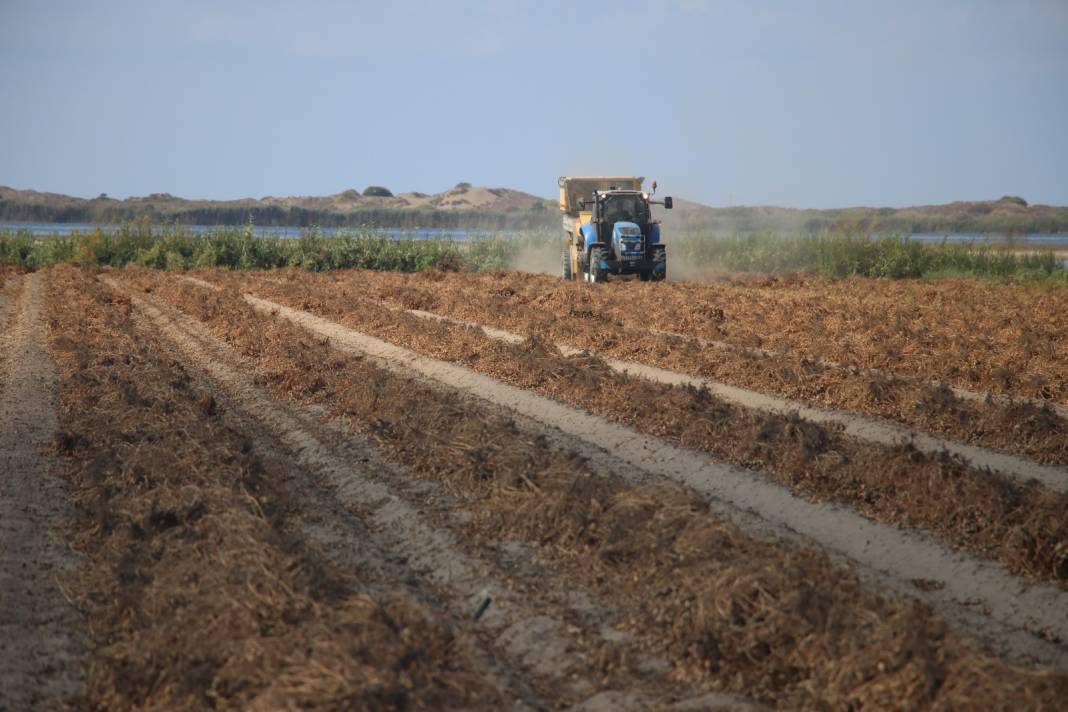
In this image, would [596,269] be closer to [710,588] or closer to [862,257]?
[862,257]

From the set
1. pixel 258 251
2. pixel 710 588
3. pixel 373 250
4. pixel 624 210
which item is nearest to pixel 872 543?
pixel 710 588

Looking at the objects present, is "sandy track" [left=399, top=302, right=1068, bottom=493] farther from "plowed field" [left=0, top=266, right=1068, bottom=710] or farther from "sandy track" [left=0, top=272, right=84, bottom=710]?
"sandy track" [left=0, top=272, right=84, bottom=710]

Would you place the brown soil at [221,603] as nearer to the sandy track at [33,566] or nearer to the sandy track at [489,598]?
the sandy track at [33,566]

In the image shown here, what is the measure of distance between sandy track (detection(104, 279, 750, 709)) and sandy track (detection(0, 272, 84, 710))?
1808mm

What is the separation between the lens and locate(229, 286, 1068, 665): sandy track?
5645mm

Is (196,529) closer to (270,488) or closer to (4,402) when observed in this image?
(270,488)

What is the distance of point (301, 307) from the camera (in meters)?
22.0

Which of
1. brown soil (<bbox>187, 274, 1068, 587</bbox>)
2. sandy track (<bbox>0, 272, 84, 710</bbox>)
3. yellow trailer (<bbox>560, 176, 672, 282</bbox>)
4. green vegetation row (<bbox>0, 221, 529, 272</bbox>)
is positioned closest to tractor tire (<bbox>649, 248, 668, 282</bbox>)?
yellow trailer (<bbox>560, 176, 672, 282</bbox>)

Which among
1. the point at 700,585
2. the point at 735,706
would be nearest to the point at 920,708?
the point at 735,706

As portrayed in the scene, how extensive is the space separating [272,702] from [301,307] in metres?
18.3

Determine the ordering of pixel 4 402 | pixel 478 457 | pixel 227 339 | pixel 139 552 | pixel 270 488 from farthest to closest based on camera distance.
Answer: pixel 227 339 → pixel 4 402 → pixel 478 457 → pixel 270 488 → pixel 139 552

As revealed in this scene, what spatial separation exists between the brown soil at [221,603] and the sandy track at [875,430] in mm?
4859

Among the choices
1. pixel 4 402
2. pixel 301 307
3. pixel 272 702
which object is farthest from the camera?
pixel 301 307

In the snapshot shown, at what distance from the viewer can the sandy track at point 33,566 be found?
16.0 ft
